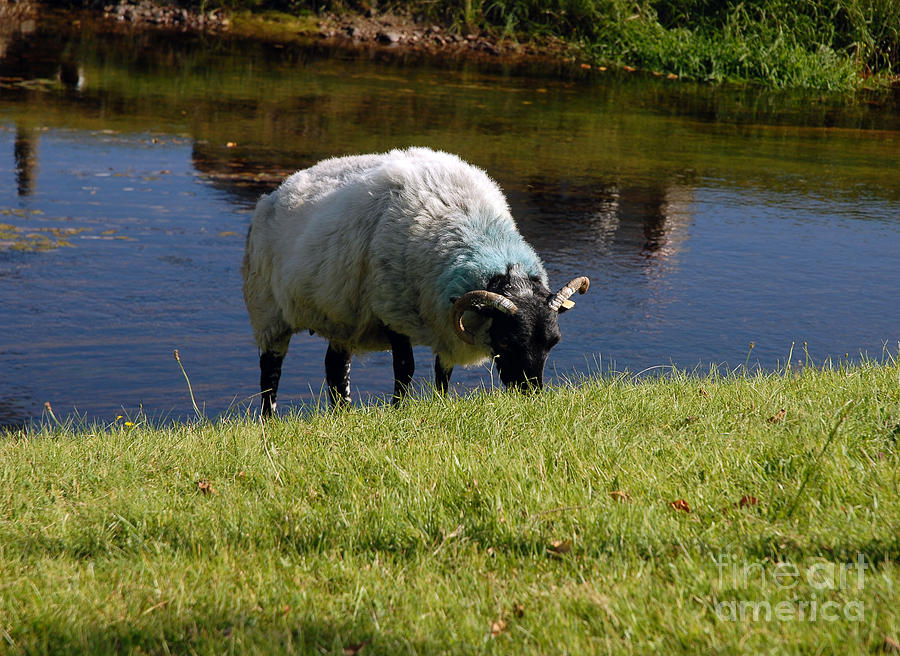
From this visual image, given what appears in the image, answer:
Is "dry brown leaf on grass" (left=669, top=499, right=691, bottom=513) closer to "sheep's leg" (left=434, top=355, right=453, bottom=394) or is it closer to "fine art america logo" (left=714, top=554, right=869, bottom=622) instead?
"fine art america logo" (left=714, top=554, right=869, bottom=622)

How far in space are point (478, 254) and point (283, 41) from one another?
67.1ft

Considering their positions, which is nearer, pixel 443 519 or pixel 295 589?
pixel 295 589

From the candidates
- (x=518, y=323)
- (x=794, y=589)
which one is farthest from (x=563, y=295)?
(x=794, y=589)

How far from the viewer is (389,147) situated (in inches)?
603

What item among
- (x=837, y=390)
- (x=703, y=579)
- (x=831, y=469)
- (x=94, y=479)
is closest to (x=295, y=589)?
(x=703, y=579)

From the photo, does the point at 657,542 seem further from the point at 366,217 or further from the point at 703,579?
the point at 366,217

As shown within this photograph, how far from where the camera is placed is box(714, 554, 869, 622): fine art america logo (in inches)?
124

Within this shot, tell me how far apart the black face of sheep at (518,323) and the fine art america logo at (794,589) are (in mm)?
2975

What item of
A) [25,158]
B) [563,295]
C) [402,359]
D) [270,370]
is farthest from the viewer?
[25,158]

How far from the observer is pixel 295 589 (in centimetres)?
363

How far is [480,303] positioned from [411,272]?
70 centimetres

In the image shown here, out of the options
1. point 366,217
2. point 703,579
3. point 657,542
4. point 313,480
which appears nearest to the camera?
point 703,579

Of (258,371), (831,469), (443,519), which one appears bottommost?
(258,371)

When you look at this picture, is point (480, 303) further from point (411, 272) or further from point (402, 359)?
point (402, 359)
